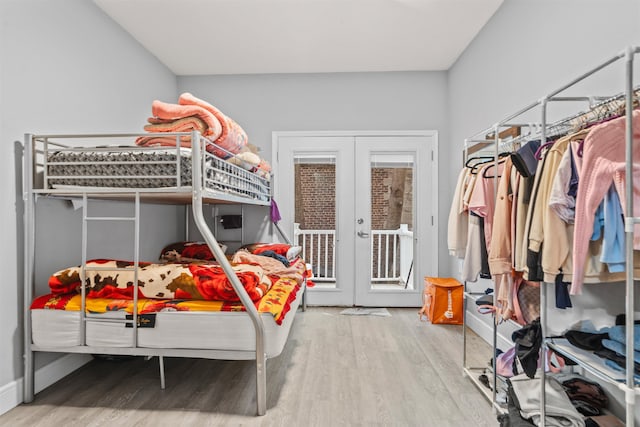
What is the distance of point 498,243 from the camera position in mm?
1730

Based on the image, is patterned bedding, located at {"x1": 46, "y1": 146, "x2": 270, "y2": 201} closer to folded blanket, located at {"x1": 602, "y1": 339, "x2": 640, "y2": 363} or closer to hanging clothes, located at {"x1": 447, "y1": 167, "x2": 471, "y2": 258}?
hanging clothes, located at {"x1": 447, "y1": 167, "x2": 471, "y2": 258}

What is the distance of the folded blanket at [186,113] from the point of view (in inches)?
85.6

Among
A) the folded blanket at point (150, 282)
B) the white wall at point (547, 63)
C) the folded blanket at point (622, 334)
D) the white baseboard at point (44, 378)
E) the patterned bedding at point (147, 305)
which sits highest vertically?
the white wall at point (547, 63)

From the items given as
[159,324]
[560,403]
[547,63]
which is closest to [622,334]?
[560,403]

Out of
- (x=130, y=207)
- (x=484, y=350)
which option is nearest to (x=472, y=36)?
(x=484, y=350)

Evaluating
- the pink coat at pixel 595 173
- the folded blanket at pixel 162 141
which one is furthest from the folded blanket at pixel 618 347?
the folded blanket at pixel 162 141

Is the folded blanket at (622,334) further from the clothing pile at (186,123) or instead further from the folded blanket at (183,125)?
the folded blanket at (183,125)

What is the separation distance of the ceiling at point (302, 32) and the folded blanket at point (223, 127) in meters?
1.00

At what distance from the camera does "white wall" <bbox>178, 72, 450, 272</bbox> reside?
13.1ft

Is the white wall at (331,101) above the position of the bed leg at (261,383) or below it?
above

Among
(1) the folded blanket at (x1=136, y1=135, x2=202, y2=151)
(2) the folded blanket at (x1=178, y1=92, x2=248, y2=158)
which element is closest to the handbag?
(2) the folded blanket at (x1=178, y1=92, x2=248, y2=158)

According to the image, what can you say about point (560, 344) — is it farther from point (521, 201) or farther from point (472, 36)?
point (472, 36)

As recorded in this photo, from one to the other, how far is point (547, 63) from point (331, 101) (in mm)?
2241

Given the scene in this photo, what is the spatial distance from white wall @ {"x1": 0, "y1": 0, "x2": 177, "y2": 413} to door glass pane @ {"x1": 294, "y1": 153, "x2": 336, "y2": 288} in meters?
1.88
